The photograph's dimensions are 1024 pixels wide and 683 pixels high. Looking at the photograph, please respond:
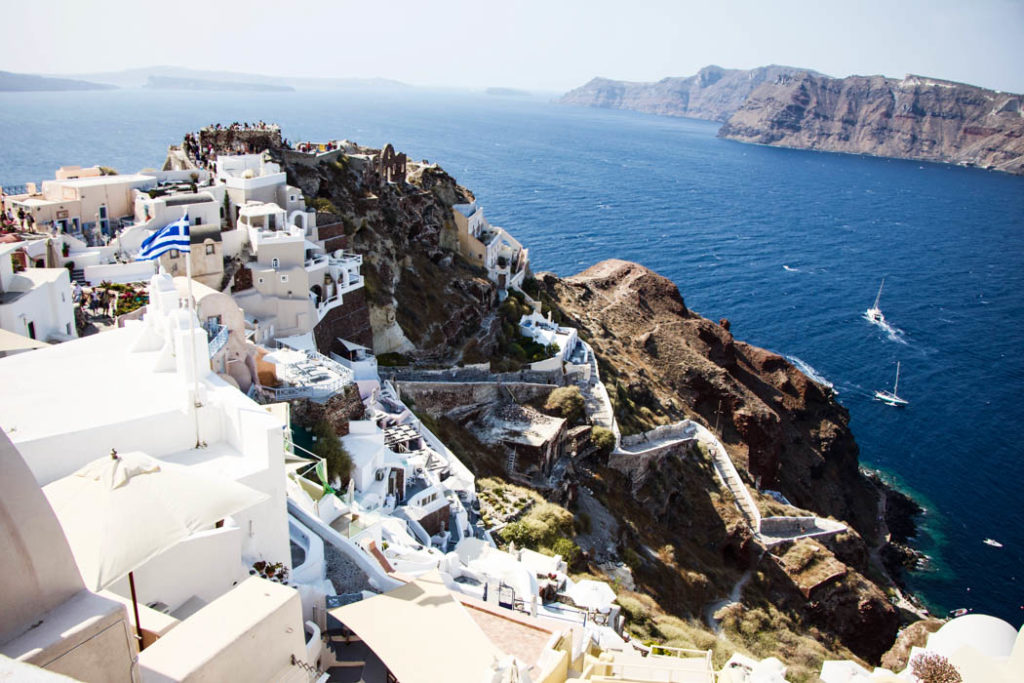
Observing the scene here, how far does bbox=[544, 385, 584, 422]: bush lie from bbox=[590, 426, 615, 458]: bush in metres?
1.63

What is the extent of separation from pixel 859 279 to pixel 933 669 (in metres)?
116

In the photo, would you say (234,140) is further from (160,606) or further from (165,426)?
(160,606)

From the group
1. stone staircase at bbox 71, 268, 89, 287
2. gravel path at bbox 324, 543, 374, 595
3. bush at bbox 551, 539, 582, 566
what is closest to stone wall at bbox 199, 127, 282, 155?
stone staircase at bbox 71, 268, 89, 287

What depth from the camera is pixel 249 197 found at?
45312 millimetres

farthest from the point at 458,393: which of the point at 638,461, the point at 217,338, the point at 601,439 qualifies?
the point at 217,338

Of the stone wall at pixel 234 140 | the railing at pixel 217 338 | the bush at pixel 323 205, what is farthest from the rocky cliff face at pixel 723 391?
the railing at pixel 217 338

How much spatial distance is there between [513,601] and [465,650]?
7999mm

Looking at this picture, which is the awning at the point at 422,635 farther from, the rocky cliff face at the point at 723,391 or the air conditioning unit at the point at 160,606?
the rocky cliff face at the point at 723,391

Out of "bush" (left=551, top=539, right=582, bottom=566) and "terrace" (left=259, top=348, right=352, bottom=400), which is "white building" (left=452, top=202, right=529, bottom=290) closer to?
"terrace" (left=259, top=348, right=352, bottom=400)

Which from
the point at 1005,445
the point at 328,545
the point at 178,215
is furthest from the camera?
the point at 1005,445

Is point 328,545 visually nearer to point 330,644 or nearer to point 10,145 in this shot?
point 330,644

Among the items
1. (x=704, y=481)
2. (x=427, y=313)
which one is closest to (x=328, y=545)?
(x=427, y=313)

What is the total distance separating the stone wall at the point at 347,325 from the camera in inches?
1719

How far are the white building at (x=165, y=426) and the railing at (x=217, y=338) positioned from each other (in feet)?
12.7
